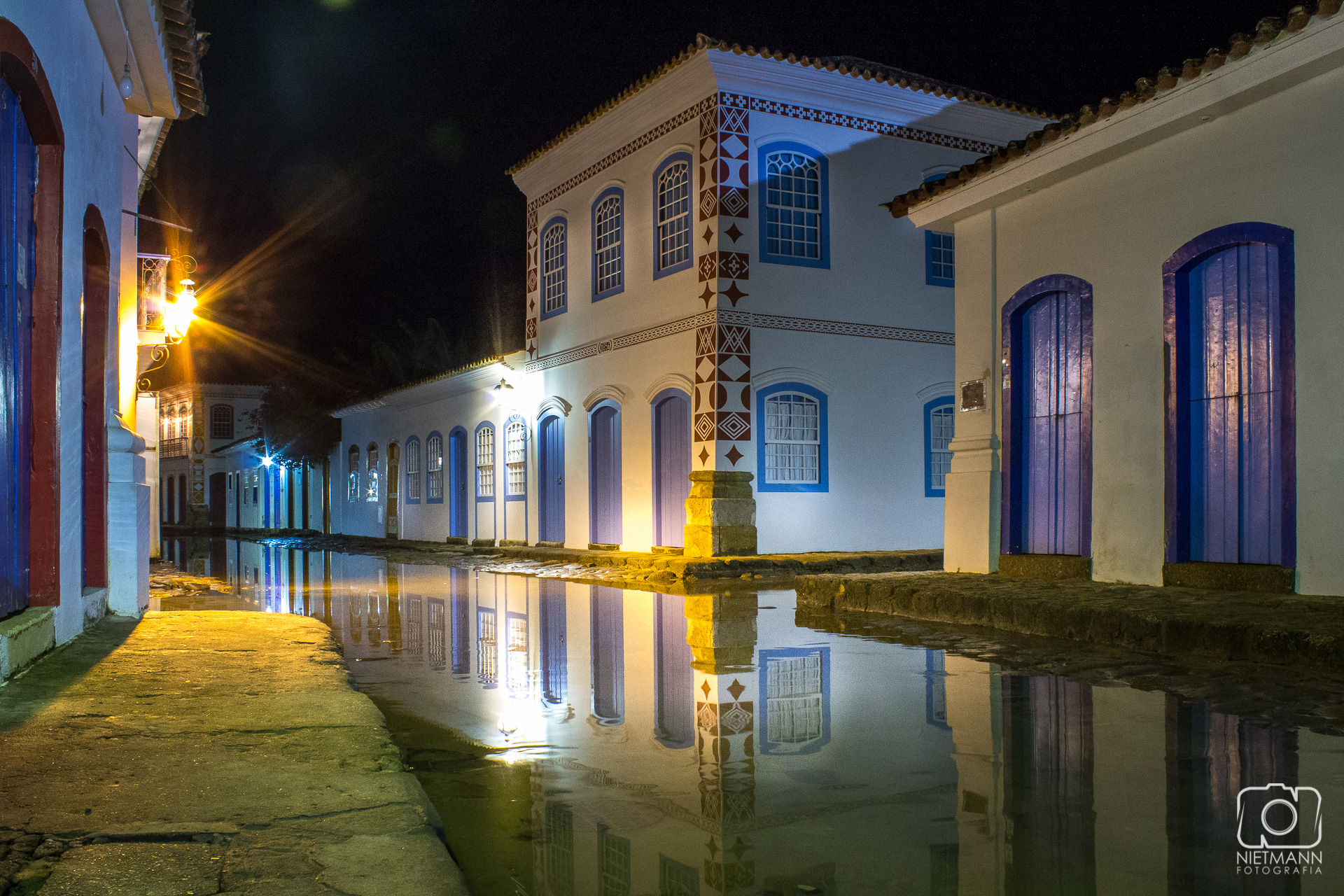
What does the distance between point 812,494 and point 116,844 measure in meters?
13.2

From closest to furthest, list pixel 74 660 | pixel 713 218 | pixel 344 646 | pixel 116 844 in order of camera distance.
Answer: pixel 116 844, pixel 74 660, pixel 344 646, pixel 713 218

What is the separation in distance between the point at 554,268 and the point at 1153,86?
1300cm

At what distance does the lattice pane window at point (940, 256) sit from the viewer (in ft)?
55.6

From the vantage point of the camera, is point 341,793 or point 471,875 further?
point 341,793

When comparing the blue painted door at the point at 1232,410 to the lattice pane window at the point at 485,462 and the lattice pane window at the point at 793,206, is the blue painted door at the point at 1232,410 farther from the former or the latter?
the lattice pane window at the point at 485,462

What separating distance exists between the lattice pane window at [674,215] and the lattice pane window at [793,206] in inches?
46.4

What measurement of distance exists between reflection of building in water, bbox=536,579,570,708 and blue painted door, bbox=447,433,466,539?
11.6 m

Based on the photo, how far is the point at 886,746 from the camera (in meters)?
4.23

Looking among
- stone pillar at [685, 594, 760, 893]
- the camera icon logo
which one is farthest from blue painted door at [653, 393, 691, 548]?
the camera icon logo

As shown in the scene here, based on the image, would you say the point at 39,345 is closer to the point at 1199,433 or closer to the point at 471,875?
the point at 471,875

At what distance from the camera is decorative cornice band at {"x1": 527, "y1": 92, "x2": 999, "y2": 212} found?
15.1m

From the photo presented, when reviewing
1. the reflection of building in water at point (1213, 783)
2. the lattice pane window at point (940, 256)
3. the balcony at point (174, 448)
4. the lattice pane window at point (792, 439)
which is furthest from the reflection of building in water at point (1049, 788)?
the balcony at point (174, 448)

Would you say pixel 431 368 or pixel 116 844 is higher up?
pixel 431 368

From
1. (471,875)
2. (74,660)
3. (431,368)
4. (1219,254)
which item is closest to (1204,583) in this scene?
(1219,254)
